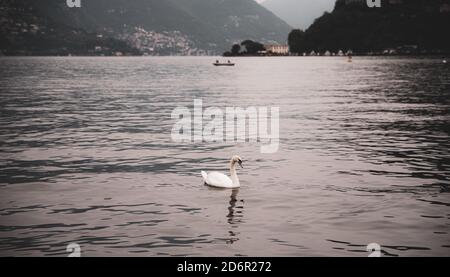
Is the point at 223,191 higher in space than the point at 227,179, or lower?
lower

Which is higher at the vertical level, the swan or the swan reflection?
the swan

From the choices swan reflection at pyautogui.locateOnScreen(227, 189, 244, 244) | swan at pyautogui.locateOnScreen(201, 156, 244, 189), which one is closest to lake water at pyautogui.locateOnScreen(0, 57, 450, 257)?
swan reflection at pyautogui.locateOnScreen(227, 189, 244, 244)

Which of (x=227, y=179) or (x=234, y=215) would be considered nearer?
(x=234, y=215)

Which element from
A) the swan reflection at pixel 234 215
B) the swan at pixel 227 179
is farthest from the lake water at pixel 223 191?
the swan at pixel 227 179

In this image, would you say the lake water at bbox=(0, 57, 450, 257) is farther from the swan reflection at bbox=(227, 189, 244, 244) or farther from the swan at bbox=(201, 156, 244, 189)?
the swan at bbox=(201, 156, 244, 189)

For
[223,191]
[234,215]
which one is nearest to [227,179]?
[223,191]

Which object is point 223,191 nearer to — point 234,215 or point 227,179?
point 227,179

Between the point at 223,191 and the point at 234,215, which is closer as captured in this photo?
the point at 234,215

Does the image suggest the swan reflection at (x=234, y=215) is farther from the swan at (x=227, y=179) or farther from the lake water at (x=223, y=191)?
the swan at (x=227, y=179)

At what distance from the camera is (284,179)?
22969 millimetres
